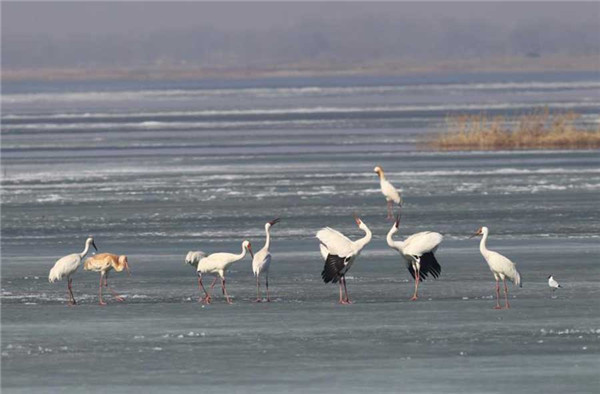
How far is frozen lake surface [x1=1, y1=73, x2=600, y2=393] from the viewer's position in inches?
394

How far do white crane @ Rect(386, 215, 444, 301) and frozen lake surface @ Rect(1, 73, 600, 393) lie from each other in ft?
0.78

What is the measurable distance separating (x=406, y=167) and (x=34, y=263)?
42.0 ft

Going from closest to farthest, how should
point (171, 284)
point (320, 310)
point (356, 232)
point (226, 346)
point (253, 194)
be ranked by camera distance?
1. point (226, 346)
2. point (320, 310)
3. point (171, 284)
4. point (356, 232)
5. point (253, 194)

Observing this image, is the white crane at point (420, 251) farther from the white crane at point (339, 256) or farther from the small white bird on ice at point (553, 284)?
the small white bird on ice at point (553, 284)

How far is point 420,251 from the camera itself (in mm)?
12734

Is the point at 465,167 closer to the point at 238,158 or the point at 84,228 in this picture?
the point at 238,158

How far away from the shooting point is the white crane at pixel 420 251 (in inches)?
501

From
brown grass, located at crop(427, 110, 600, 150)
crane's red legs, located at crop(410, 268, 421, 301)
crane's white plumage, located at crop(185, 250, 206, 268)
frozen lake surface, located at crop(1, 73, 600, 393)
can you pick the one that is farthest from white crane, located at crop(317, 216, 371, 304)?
brown grass, located at crop(427, 110, 600, 150)

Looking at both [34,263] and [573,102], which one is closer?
[34,263]

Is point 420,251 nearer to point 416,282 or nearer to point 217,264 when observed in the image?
point 416,282

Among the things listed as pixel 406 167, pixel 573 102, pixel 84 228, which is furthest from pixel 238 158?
pixel 573 102

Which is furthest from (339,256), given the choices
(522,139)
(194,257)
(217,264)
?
(522,139)

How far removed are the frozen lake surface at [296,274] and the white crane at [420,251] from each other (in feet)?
0.78

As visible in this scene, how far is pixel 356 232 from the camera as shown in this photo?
59.2 ft
